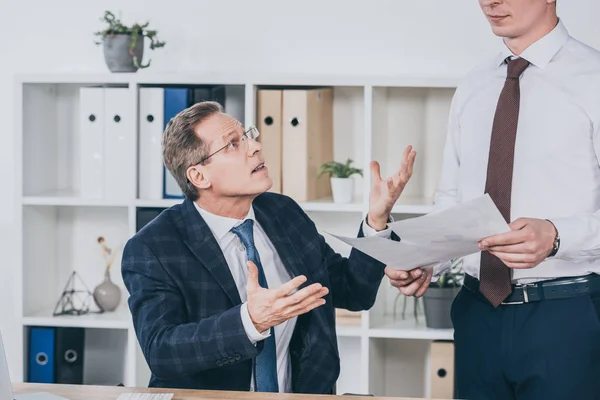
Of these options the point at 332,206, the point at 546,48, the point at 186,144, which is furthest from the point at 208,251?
the point at 332,206

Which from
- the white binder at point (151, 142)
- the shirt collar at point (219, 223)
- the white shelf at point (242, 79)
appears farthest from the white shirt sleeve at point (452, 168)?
the white binder at point (151, 142)

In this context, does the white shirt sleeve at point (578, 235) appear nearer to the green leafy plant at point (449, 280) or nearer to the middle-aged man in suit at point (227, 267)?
the middle-aged man in suit at point (227, 267)

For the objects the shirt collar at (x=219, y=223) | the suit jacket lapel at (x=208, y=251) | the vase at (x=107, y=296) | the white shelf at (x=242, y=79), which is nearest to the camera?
the suit jacket lapel at (x=208, y=251)

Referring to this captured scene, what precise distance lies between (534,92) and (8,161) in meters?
2.29

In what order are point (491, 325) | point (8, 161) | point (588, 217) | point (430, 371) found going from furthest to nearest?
point (8, 161) < point (430, 371) < point (491, 325) < point (588, 217)

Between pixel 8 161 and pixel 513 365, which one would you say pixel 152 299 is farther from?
pixel 8 161

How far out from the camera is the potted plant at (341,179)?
10.9ft

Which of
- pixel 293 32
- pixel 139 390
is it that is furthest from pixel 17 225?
pixel 139 390

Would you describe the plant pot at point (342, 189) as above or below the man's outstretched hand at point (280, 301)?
above

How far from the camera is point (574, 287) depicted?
7.09 feet

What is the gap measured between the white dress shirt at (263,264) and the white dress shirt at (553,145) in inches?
13.0

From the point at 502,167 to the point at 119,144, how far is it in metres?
1.63

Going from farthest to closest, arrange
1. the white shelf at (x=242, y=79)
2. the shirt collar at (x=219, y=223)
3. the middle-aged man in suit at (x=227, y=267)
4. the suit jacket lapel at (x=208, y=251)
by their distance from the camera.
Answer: the white shelf at (x=242, y=79), the shirt collar at (x=219, y=223), the suit jacket lapel at (x=208, y=251), the middle-aged man in suit at (x=227, y=267)

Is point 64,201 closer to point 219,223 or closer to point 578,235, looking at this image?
point 219,223
